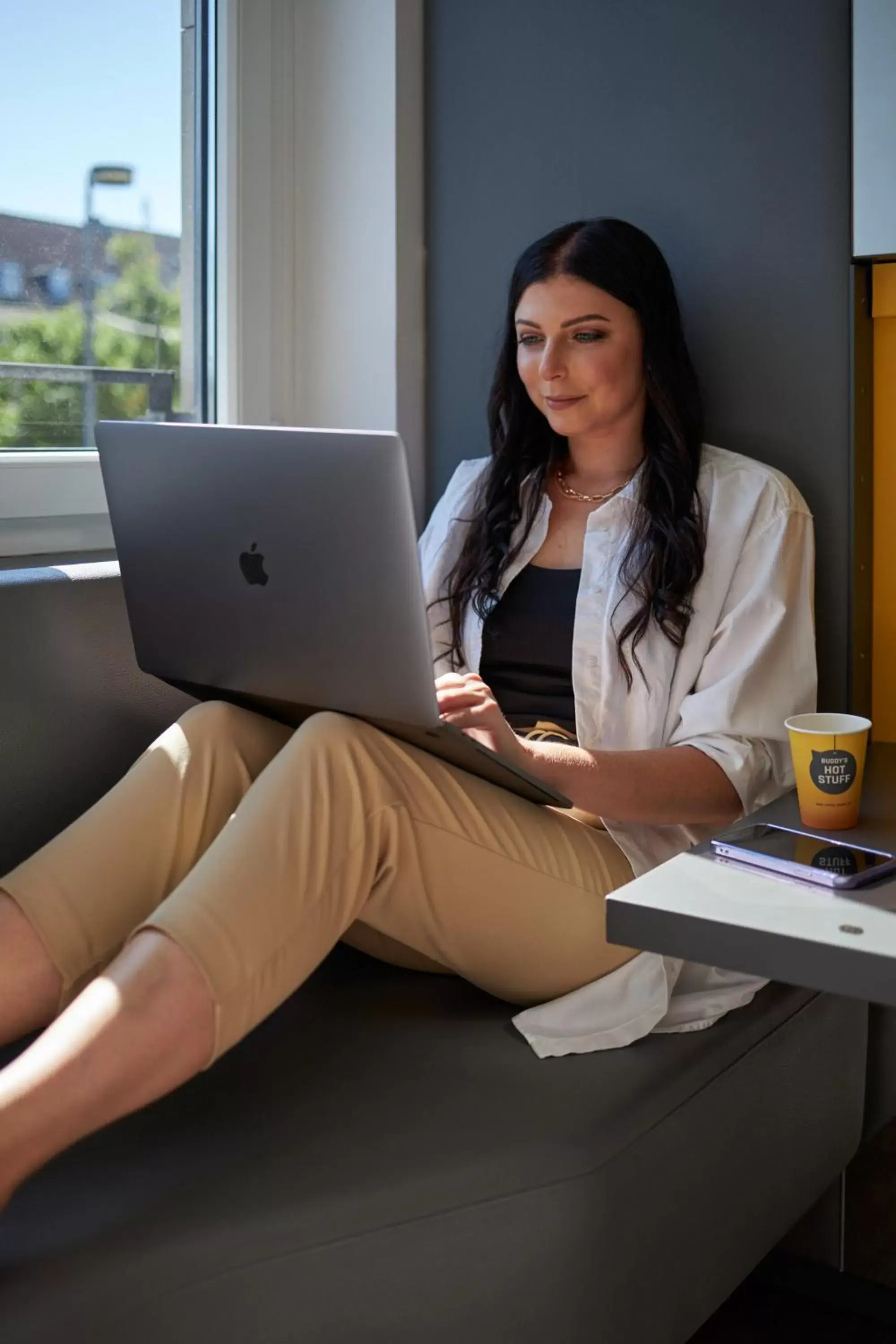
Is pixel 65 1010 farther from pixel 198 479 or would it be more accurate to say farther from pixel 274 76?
pixel 274 76

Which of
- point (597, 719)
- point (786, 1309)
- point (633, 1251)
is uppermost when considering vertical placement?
point (597, 719)

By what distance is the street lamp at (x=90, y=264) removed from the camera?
6.46 ft

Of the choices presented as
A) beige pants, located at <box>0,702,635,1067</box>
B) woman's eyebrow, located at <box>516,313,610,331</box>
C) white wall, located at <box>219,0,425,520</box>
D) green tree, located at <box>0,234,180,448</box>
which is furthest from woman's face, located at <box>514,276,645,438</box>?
green tree, located at <box>0,234,180,448</box>

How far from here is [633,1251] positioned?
1.25 metres

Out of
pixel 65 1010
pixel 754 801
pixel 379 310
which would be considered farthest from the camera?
pixel 379 310

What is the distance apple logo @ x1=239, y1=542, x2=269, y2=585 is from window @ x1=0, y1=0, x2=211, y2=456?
68 centimetres

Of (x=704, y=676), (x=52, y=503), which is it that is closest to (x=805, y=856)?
(x=704, y=676)

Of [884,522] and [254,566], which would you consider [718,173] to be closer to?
[884,522]

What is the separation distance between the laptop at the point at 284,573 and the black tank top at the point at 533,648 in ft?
0.97

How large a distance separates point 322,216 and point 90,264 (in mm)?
417

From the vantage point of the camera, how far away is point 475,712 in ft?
4.53

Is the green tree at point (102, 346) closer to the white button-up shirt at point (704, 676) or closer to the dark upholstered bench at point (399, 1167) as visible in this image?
the dark upholstered bench at point (399, 1167)

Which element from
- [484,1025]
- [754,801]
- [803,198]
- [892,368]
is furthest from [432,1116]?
[803,198]

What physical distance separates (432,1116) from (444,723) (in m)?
0.35
